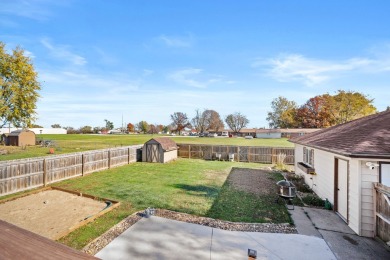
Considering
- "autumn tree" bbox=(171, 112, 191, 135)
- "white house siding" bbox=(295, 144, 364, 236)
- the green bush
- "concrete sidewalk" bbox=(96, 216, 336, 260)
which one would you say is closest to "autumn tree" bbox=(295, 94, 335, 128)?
"autumn tree" bbox=(171, 112, 191, 135)

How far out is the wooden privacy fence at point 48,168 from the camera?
1045 centimetres

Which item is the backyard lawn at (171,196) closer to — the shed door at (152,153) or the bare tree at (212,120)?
the shed door at (152,153)

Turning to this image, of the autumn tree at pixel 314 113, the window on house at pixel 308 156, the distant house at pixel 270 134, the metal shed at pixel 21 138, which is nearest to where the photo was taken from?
the window on house at pixel 308 156

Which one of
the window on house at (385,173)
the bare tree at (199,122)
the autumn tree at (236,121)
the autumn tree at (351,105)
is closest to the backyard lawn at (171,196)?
the window on house at (385,173)

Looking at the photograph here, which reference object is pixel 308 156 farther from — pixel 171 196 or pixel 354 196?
pixel 171 196

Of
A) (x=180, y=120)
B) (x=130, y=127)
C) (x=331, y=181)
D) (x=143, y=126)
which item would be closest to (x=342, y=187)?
(x=331, y=181)

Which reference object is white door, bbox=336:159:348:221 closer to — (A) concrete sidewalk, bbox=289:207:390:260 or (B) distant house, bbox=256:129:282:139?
(A) concrete sidewalk, bbox=289:207:390:260

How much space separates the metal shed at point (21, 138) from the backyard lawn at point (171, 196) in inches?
1048

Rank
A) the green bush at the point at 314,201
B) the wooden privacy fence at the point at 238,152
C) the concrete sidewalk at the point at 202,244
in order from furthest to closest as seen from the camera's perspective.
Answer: the wooden privacy fence at the point at 238,152
the green bush at the point at 314,201
the concrete sidewalk at the point at 202,244

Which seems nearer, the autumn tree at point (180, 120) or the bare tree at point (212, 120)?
the bare tree at point (212, 120)

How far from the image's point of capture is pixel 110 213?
790 centimetres

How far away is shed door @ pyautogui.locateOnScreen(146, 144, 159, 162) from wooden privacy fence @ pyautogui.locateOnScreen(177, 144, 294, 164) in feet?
15.7

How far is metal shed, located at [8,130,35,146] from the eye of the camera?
3291 centimetres

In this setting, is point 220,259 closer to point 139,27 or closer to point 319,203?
point 319,203
